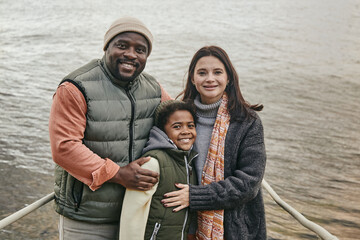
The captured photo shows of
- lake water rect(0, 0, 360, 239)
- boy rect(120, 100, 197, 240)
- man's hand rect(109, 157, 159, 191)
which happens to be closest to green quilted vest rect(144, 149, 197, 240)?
boy rect(120, 100, 197, 240)

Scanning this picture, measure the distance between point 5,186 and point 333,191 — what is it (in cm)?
620

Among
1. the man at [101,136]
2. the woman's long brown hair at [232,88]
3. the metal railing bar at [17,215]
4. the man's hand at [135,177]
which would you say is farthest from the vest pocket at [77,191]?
the woman's long brown hair at [232,88]

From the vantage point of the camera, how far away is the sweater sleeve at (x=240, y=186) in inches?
87.9

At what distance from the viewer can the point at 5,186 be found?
A: 7773 millimetres

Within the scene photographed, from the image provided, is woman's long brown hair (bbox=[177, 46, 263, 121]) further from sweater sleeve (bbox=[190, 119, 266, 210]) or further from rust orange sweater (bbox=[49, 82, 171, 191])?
rust orange sweater (bbox=[49, 82, 171, 191])

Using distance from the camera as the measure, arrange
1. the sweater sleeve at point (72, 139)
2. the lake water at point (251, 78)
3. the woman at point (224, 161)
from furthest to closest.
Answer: the lake water at point (251, 78)
the woman at point (224, 161)
the sweater sleeve at point (72, 139)

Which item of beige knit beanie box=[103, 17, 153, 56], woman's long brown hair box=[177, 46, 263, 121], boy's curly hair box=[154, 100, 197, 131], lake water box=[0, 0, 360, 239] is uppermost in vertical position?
beige knit beanie box=[103, 17, 153, 56]

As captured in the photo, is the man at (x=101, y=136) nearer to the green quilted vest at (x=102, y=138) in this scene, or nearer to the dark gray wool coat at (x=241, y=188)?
the green quilted vest at (x=102, y=138)

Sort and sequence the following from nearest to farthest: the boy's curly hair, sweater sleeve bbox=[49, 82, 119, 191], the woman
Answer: sweater sleeve bbox=[49, 82, 119, 191] → the woman → the boy's curly hair

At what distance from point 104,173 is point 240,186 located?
71 centimetres

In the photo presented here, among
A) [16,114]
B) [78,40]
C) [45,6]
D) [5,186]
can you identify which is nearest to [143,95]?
[5,186]

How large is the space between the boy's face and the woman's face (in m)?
0.19

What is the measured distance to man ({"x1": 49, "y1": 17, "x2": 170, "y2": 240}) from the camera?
204 cm

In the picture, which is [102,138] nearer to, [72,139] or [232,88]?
[72,139]
